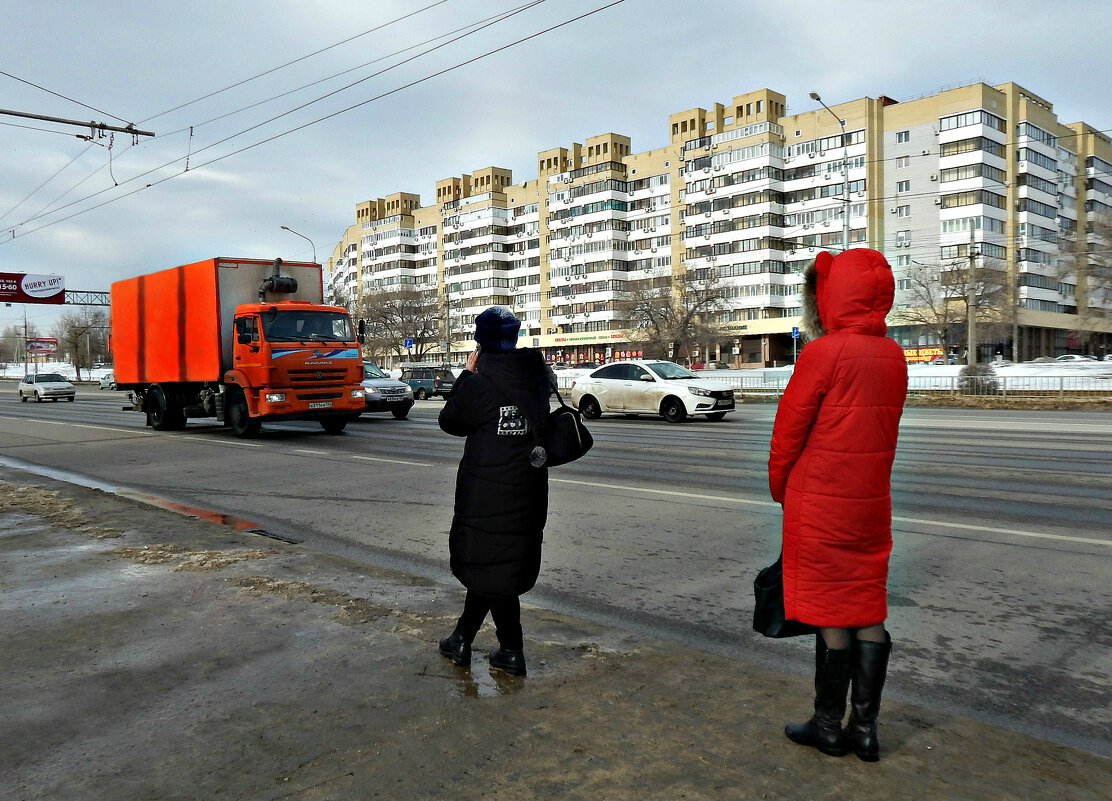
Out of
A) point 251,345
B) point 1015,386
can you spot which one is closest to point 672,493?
point 251,345

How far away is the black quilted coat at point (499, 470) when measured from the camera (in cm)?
351

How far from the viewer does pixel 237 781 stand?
275cm

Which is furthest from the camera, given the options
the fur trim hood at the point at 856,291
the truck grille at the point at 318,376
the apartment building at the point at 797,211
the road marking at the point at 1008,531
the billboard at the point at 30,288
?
the apartment building at the point at 797,211

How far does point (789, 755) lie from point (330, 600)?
292 centimetres

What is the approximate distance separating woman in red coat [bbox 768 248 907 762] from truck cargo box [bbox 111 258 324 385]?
15.9 metres

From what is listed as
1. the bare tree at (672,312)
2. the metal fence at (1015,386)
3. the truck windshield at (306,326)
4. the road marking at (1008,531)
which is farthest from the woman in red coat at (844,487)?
the bare tree at (672,312)

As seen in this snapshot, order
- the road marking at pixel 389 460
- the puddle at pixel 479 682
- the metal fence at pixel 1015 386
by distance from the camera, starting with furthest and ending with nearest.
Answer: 1. the metal fence at pixel 1015 386
2. the road marking at pixel 389 460
3. the puddle at pixel 479 682

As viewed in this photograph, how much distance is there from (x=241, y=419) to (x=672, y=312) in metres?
52.8

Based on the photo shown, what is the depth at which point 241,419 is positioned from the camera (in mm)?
17016

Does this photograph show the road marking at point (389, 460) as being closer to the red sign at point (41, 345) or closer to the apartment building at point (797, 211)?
the apartment building at point (797, 211)

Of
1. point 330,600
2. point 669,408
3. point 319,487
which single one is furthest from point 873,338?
point 669,408

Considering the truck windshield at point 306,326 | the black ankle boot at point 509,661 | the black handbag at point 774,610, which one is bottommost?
the black ankle boot at point 509,661

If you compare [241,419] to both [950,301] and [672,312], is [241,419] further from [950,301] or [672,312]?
[950,301]

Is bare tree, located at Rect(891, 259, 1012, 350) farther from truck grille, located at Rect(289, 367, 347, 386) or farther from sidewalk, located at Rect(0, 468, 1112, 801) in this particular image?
sidewalk, located at Rect(0, 468, 1112, 801)
